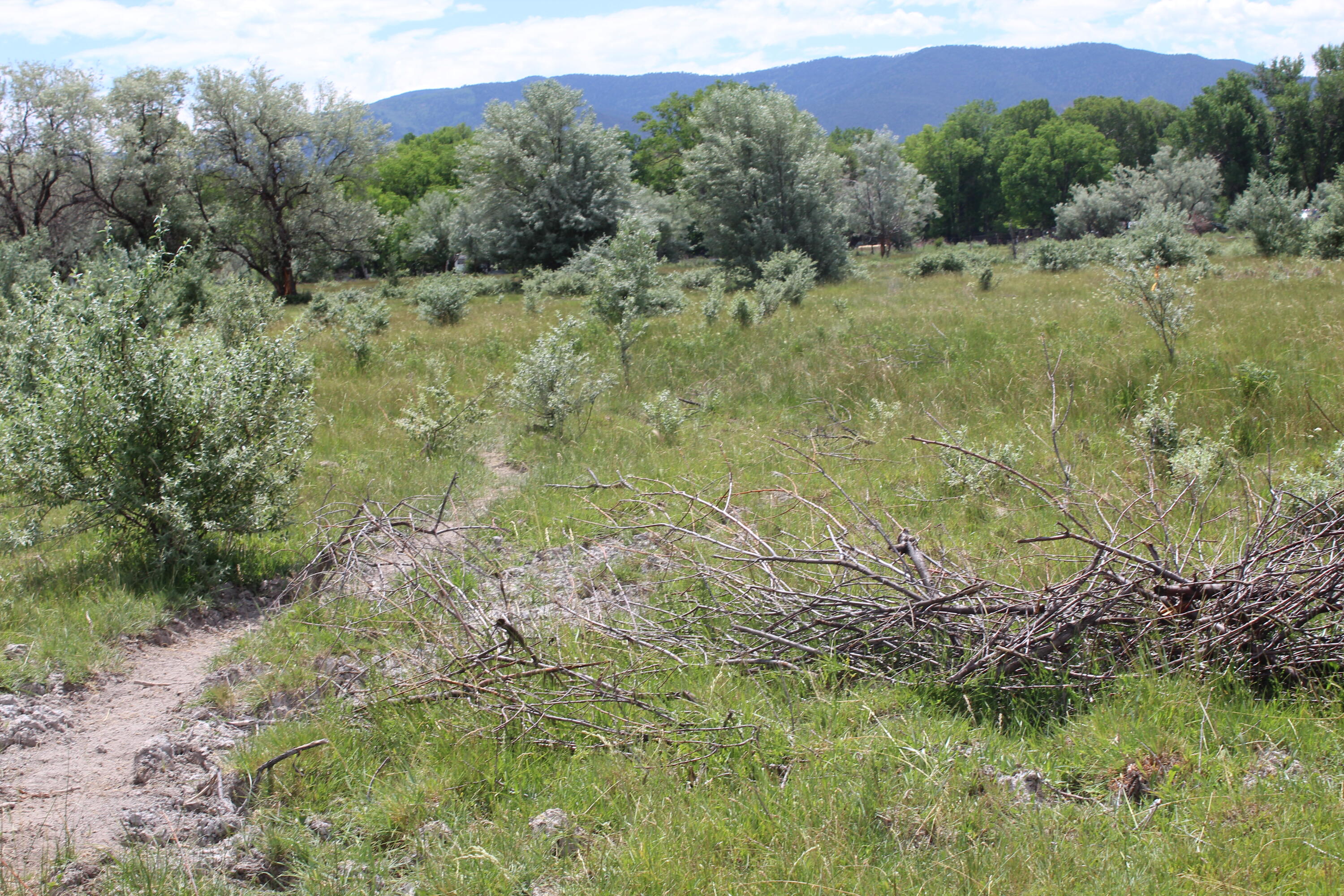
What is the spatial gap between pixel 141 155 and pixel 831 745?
3347 cm

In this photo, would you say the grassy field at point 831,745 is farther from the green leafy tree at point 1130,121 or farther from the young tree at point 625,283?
the green leafy tree at point 1130,121

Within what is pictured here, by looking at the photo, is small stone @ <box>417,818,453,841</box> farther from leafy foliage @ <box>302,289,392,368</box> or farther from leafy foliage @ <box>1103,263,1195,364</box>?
leafy foliage @ <box>1103,263,1195,364</box>

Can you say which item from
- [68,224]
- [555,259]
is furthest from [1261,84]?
[68,224]

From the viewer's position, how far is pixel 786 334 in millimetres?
12695

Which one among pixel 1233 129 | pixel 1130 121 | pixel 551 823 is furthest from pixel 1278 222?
pixel 1130 121

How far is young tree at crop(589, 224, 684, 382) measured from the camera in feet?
35.0

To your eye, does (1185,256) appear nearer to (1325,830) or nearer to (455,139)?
(1325,830)

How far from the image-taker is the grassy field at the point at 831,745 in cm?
228

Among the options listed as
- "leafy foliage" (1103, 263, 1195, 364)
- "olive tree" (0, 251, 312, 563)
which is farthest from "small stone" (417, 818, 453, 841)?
"leafy foliage" (1103, 263, 1195, 364)

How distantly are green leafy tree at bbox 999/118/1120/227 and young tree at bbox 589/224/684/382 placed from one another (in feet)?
232

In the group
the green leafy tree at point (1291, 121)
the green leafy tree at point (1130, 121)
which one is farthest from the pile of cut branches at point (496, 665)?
the green leafy tree at point (1130, 121)

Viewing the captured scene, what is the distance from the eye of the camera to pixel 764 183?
81.8 ft

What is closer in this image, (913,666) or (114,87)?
(913,666)

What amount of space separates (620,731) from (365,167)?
32911 millimetres
